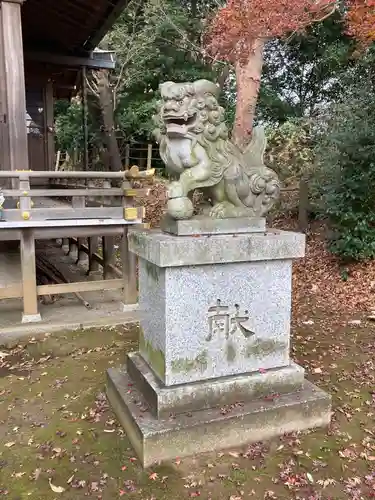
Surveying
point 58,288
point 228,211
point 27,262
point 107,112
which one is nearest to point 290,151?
point 107,112

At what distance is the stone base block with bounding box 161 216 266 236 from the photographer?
3.35m

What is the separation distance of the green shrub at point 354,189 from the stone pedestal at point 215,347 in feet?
16.6

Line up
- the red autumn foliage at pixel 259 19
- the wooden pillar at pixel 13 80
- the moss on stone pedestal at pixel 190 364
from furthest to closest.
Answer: the red autumn foliage at pixel 259 19, the wooden pillar at pixel 13 80, the moss on stone pedestal at pixel 190 364

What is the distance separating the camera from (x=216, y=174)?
3441mm

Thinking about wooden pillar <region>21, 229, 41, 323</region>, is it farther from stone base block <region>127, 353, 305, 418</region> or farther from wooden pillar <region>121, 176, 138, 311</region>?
stone base block <region>127, 353, 305, 418</region>

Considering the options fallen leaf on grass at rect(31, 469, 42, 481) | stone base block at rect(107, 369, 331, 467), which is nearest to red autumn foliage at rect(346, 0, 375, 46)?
stone base block at rect(107, 369, 331, 467)

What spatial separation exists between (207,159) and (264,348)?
5.23ft

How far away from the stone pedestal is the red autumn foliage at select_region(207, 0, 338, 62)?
7.11m

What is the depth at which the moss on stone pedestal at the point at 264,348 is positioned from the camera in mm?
3555

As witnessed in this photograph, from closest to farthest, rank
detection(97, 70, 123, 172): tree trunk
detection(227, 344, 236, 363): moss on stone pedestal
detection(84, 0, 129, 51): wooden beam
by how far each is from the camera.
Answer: detection(227, 344, 236, 363): moss on stone pedestal → detection(84, 0, 129, 51): wooden beam → detection(97, 70, 123, 172): tree trunk

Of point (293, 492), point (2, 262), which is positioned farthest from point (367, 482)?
point (2, 262)

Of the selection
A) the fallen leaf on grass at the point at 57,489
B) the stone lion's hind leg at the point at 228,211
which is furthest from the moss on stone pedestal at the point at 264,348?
the fallen leaf on grass at the point at 57,489

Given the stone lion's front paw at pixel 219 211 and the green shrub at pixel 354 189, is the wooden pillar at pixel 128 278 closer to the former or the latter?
the stone lion's front paw at pixel 219 211

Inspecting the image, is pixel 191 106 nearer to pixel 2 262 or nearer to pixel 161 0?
pixel 2 262
